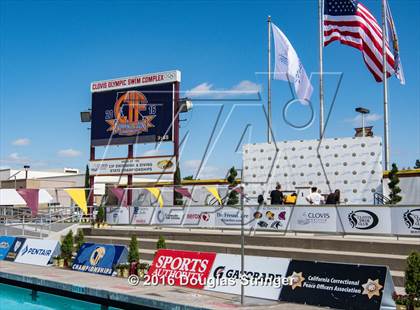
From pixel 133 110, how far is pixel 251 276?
2043 cm

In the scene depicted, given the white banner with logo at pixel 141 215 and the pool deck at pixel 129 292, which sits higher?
the white banner with logo at pixel 141 215

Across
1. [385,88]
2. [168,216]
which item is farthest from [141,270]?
[385,88]

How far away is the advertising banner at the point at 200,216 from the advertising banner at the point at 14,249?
7.15 metres

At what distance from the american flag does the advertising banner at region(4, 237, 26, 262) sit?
18278mm

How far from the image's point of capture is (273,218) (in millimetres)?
18828

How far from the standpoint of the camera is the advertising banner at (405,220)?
49.8 ft

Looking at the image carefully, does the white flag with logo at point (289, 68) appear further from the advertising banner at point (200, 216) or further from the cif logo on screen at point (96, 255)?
the cif logo on screen at point (96, 255)

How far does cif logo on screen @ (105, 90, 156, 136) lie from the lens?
31.0 metres

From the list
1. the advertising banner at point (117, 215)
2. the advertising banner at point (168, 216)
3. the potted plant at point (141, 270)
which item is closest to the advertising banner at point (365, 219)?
the potted plant at point (141, 270)

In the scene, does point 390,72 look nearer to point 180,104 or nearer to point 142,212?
point 180,104

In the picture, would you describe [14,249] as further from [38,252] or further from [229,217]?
[229,217]

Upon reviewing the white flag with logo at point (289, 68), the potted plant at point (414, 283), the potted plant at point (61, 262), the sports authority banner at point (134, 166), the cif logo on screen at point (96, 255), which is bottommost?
the potted plant at point (61, 262)

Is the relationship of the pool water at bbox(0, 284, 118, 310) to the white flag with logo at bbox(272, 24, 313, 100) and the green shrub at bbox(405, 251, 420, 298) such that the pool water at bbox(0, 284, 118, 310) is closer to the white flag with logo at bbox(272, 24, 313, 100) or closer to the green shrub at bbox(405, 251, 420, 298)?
the green shrub at bbox(405, 251, 420, 298)

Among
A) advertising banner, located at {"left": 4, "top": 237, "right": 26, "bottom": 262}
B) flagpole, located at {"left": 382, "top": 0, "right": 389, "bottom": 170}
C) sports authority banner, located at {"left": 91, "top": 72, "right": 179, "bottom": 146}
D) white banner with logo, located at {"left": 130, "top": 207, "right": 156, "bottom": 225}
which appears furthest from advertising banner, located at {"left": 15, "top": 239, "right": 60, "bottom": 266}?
flagpole, located at {"left": 382, "top": 0, "right": 389, "bottom": 170}
